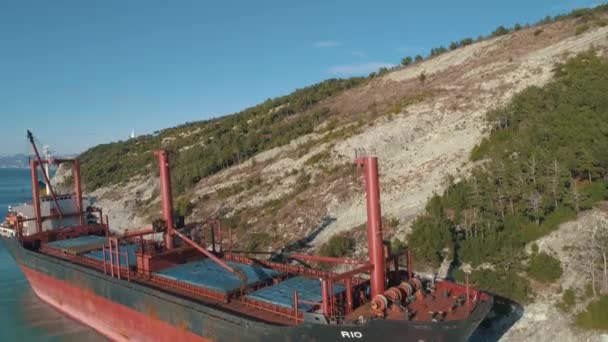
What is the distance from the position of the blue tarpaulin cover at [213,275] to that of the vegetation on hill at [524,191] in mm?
7044

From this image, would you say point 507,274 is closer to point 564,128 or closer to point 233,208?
point 564,128

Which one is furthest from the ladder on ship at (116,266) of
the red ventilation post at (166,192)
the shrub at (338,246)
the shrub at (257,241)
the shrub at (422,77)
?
the shrub at (422,77)

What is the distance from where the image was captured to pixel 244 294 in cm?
1434

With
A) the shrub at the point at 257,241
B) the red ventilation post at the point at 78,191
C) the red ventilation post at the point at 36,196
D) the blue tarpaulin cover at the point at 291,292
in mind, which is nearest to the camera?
the blue tarpaulin cover at the point at 291,292

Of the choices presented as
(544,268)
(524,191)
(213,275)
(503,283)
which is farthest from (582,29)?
(213,275)

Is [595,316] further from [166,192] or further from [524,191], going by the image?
[166,192]

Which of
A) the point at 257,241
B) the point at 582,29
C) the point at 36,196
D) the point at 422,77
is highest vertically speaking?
the point at 582,29

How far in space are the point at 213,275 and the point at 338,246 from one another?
761 cm

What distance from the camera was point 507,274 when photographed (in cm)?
1617

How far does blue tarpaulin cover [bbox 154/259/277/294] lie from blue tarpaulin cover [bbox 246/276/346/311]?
89 centimetres

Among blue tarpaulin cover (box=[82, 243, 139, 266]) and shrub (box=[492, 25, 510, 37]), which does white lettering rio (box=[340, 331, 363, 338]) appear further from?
shrub (box=[492, 25, 510, 37])

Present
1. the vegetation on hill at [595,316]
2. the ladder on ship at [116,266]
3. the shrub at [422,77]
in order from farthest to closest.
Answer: the shrub at [422,77], the ladder on ship at [116,266], the vegetation on hill at [595,316]

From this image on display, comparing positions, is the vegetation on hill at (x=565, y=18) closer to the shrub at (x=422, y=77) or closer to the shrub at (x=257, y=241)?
the shrub at (x=422, y=77)

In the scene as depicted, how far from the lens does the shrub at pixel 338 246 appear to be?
72.0 ft
